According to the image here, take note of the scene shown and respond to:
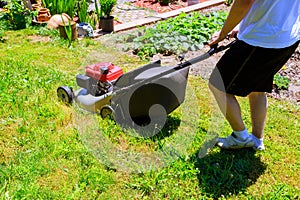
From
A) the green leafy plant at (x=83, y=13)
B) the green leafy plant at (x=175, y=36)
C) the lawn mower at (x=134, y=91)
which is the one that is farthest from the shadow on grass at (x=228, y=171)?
the green leafy plant at (x=83, y=13)

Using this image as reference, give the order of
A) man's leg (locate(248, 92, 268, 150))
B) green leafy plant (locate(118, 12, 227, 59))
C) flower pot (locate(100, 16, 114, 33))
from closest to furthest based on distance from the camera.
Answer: man's leg (locate(248, 92, 268, 150)) < green leafy plant (locate(118, 12, 227, 59)) < flower pot (locate(100, 16, 114, 33))

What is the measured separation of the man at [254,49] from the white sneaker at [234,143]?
0.46ft

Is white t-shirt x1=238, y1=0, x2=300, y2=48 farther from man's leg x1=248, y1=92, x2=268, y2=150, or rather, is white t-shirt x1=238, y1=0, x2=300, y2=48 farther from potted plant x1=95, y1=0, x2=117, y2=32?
potted plant x1=95, y1=0, x2=117, y2=32

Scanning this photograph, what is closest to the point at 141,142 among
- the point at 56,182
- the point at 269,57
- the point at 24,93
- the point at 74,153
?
the point at 74,153

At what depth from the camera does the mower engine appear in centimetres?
288

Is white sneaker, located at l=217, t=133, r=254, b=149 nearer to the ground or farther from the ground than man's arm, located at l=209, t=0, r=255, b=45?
nearer to the ground

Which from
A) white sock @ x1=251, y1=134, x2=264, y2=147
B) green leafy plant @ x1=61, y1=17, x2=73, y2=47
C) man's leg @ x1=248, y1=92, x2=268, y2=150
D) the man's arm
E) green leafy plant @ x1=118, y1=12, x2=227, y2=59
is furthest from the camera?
green leafy plant @ x1=61, y1=17, x2=73, y2=47

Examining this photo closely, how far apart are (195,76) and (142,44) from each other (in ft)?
3.42

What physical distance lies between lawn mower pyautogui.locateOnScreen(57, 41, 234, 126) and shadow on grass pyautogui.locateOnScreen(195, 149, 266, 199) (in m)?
0.52

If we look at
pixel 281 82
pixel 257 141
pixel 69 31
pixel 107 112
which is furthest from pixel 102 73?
pixel 69 31

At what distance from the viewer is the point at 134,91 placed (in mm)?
2629

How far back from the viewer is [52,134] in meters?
2.86

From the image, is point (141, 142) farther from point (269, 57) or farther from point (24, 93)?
point (24, 93)

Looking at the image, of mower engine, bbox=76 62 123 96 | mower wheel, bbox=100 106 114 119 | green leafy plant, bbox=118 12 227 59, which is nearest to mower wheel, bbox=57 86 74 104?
mower engine, bbox=76 62 123 96
